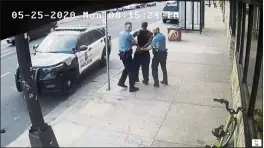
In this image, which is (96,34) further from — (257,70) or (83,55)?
(257,70)

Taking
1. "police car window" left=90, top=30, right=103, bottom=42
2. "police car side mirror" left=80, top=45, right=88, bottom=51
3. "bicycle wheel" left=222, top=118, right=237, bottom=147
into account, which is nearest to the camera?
"bicycle wheel" left=222, top=118, right=237, bottom=147

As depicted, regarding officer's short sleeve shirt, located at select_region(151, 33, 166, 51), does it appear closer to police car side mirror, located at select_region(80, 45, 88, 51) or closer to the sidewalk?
the sidewalk

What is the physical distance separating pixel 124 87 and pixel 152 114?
174 cm

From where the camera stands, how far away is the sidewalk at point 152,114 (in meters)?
5.15

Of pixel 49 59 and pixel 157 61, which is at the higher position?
pixel 49 59

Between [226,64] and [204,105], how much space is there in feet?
11.2

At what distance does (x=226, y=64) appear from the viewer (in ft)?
30.7

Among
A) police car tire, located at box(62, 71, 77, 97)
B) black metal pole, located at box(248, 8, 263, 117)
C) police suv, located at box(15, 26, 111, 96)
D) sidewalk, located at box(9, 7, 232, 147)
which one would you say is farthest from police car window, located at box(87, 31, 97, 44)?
black metal pole, located at box(248, 8, 263, 117)

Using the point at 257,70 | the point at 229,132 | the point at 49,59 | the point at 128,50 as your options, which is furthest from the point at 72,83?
the point at 257,70

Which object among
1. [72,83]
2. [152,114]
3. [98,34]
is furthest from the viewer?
[98,34]

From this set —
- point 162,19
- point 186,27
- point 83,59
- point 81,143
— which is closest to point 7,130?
point 81,143

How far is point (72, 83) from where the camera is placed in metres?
7.77

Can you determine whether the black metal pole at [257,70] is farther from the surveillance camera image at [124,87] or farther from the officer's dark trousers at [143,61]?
the officer's dark trousers at [143,61]

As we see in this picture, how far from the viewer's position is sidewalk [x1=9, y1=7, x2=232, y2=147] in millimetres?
5152
